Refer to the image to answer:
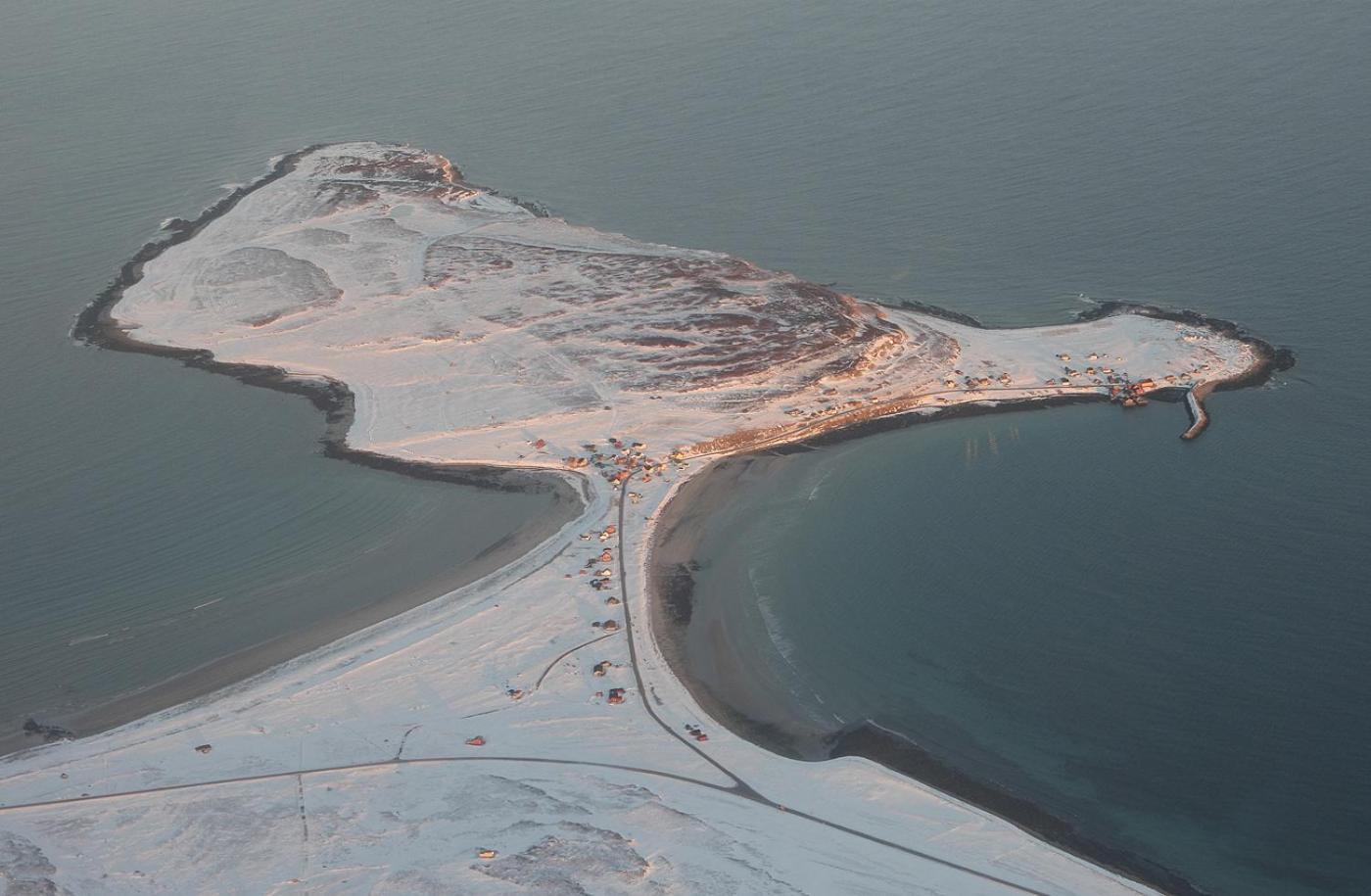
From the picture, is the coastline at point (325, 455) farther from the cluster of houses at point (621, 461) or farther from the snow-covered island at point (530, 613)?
the cluster of houses at point (621, 461)

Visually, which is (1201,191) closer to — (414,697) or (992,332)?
(992,332)

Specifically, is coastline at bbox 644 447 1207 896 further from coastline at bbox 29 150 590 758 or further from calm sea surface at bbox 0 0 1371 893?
coastline at bbox 29 150 590 758

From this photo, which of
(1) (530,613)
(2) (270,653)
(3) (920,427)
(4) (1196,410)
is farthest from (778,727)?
(4) (1196,410)

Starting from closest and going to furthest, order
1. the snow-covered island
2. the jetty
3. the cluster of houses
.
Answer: the snow-covered island
the cluster of houses
the jetty

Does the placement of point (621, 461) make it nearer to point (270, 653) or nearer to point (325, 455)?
point (325, 455)

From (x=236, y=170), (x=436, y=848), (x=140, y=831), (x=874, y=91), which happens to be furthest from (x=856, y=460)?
(x=236, y=170)

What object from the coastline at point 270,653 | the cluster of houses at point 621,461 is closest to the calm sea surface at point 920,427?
the coastline at point 270,653

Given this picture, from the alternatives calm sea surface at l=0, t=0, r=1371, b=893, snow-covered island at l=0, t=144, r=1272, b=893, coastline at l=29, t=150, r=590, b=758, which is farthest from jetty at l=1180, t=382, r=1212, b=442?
coastline at l=29, t=150, r=590, b=758
